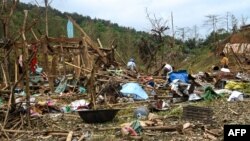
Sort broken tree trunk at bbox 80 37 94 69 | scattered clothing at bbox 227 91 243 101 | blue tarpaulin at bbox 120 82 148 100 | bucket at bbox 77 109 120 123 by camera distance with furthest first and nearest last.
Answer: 1. broken tree trunk at bbox 80 37 94 69
2. blue tarpaulin at bbox 120 82 148 100
3. scattered clothing at bbox 227 91 243 101
4. bucket at bbox 77 109 120 123

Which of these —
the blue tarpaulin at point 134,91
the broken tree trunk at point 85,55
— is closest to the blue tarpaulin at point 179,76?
the blue tarpaulin at point 134,91

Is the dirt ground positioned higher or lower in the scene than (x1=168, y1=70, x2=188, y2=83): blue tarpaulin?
lower

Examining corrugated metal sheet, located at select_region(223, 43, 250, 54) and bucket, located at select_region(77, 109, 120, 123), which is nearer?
bucket, located at select_region(77, 109, 120, 123)

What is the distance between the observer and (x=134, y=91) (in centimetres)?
1359

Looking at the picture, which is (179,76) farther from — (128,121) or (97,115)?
(97,115)

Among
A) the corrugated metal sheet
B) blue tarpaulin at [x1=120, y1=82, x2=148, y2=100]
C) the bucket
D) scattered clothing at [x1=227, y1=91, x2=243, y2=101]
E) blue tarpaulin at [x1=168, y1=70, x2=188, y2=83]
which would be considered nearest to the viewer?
the bucket

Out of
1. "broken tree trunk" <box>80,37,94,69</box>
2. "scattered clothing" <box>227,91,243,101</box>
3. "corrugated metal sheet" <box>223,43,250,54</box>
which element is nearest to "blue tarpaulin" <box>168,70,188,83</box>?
"broken tree trunk" <box>80,37,94,69</box>

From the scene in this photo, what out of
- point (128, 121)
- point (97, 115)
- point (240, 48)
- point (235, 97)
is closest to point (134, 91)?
point (235, 97)

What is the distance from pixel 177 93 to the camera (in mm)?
12984

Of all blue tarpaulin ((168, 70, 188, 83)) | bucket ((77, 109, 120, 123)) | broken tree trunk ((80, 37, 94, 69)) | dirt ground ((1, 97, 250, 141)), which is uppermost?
broken tree trunk ((80, 37, 94, 69))

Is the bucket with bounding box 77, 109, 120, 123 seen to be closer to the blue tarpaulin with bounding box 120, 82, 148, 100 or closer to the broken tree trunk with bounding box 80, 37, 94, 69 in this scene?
the blue tarpaulin with bounding box 120, 82, 148, 100

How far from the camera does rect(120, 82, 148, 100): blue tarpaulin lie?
13.5 metres

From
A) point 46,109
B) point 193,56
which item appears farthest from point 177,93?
point 193,56

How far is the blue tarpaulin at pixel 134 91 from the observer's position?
1345 cm
